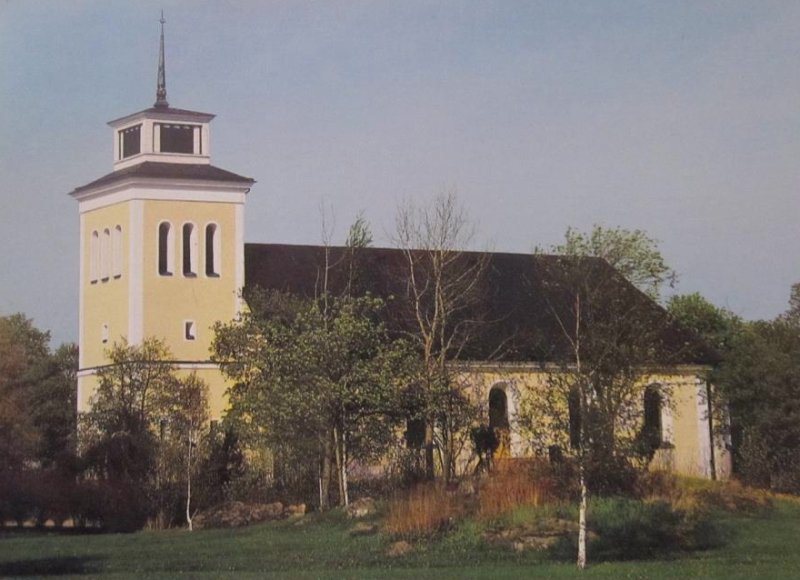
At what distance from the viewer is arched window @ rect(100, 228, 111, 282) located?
5712 cm

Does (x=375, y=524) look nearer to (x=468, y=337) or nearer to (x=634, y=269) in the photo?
(x=634, y=269)

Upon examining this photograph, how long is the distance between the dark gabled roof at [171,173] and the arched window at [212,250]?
1.87 metres

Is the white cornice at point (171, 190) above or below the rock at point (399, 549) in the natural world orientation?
above

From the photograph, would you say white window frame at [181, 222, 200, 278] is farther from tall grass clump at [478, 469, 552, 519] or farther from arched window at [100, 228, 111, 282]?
tall grass clump at [478, 469, 552, 519]

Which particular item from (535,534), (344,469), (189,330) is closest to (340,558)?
(535,534)

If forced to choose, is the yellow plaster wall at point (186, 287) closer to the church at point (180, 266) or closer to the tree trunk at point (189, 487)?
the church at point (180, 266)

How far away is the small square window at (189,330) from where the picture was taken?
5506 centimetres

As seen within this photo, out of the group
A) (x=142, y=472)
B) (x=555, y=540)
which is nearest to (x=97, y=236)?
(x=142, y=472)

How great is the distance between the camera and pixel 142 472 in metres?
45.5

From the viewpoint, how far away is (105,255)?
57.3 metres

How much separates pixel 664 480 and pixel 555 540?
243 inches

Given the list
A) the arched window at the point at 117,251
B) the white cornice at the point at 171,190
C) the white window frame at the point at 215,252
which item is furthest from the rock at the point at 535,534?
the arched window at the point at 117,251

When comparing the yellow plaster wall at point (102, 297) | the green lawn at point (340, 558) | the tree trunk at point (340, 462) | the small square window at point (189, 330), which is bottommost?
the green lawn at point (340, 558)

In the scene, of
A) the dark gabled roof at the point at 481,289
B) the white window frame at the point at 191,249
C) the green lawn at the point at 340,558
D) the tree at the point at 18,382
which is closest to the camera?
the green lawn at the point at 340,558
